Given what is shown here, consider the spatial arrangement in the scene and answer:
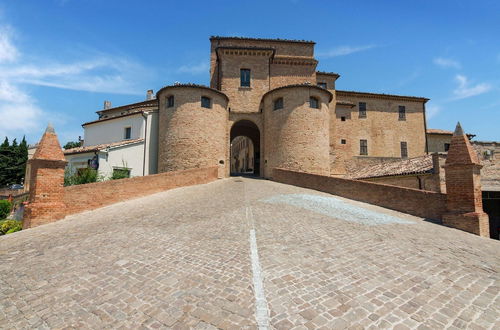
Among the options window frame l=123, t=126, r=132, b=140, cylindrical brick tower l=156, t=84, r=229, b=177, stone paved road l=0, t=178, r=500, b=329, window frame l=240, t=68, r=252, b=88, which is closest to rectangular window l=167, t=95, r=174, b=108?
cylindrical brick tower l=156, t=84, r=229, b=177

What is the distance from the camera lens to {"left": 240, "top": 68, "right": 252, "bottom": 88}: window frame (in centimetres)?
2470

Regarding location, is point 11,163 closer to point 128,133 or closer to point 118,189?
point 128,133

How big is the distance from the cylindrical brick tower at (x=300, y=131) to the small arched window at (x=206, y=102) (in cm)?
549

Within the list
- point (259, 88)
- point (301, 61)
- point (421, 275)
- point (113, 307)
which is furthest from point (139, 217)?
point (301, 61)

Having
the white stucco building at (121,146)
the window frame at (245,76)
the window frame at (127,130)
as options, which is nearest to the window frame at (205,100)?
the white stucco building at (121,146)

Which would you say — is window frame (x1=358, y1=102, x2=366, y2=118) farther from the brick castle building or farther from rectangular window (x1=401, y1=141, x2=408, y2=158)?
rectangular window (x1=401, y1=141, x2=408, y2=158)

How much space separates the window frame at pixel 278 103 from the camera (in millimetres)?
22117

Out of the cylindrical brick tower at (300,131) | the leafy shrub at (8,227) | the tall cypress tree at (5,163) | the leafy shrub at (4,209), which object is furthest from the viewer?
the tall cypress tree at (5,163)

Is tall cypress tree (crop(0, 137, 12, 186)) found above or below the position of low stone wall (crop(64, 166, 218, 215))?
above

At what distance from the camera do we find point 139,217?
888 centimetres

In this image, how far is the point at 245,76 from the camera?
24.8 m

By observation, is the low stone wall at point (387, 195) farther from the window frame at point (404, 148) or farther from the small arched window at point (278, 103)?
the window frame at point (404, 148)

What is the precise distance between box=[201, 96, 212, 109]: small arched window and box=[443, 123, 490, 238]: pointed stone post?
1634cm

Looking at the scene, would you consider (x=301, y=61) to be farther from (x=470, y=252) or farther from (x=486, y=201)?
(x=470, y=252)
